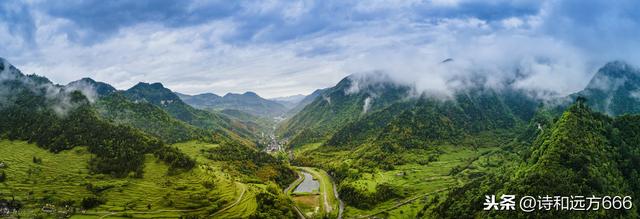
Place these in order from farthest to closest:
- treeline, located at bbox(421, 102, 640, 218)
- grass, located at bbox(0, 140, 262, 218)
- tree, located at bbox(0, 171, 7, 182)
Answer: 1. tree, located at bbox(0, 171, 7, 182)
2. grass, located at bbox(0, 140, 262, 218)
3. treeline, located at bbox(421, 102, 640, 218)

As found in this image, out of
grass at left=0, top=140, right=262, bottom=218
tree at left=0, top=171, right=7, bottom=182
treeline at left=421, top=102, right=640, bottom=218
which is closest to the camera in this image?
treeline at left=421, top=102, right=640, bottom=218

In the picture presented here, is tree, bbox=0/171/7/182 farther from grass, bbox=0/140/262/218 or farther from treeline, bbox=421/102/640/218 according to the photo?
treeline, bbox=421/102/640/218

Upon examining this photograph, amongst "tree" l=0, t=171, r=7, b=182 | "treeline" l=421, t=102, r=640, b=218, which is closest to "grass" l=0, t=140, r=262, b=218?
"tree" l=0, t=171, r=7, b=182

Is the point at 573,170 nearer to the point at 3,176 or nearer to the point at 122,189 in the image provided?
the point at 122,189

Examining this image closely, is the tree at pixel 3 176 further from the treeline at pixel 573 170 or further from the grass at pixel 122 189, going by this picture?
the treeline at pixel 573 170

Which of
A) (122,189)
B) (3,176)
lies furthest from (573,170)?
(3,176)

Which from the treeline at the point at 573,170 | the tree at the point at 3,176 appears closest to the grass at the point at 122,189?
the tree at the point at 3,176

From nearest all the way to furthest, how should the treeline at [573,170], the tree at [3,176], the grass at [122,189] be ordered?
1. the treeline at [573,170]
2. the grass at [122,189]
3. the tree at [3,176]

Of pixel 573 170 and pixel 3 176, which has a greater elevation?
pixel 3 176

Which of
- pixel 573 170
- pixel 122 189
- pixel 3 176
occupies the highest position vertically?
pixel 3 176
